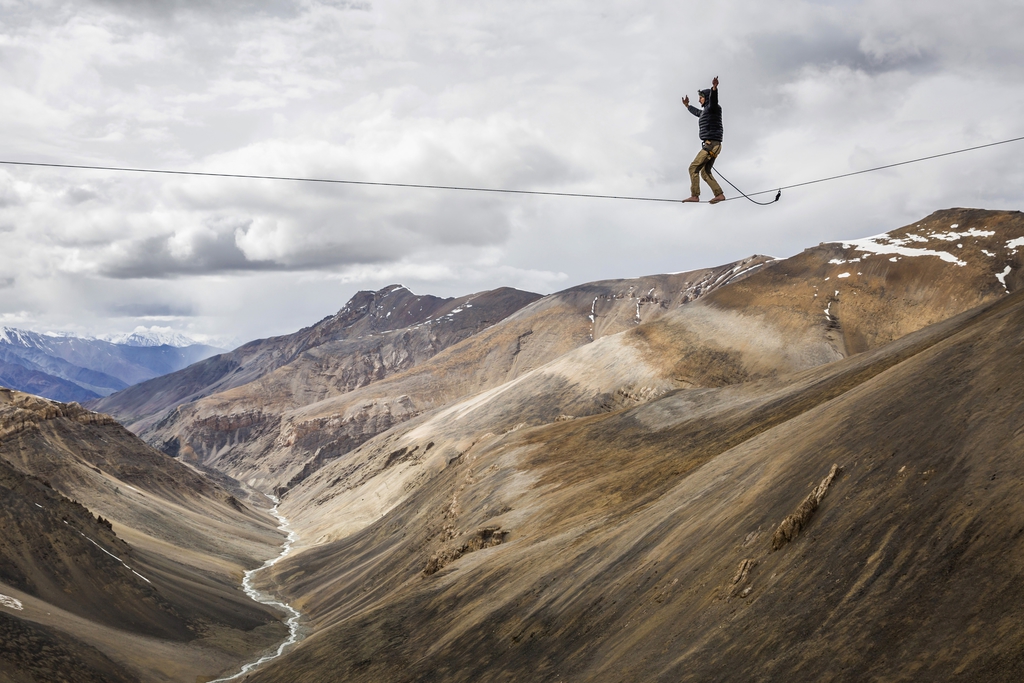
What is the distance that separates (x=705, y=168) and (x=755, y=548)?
11387mm

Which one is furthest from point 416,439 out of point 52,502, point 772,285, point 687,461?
point 687,461

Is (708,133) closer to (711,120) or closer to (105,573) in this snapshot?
(711,120)

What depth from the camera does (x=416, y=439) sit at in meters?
134

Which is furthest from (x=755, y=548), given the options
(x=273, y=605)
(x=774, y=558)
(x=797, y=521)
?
(x=273, y=605)

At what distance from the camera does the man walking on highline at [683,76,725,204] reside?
2295cm

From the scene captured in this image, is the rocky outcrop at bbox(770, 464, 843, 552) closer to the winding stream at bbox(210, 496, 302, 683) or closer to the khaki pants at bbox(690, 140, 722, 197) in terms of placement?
the khaki pants at bbox(690, 140, 722, 197)

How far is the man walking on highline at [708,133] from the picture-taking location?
75.3 feet

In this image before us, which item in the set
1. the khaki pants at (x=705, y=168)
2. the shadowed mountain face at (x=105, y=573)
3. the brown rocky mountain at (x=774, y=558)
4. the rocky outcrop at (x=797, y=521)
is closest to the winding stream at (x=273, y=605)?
the shadowed mountain face at (x=105, y=573)

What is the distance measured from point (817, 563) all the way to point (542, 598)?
43.9 feet

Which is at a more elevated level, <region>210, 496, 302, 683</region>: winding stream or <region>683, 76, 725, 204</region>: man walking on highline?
<region>683, 76, 725, 204</region>: man walking on highline

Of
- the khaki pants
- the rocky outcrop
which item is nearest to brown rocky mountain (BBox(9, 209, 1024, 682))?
the rocky outcrop

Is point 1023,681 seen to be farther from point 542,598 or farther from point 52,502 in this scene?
point 52,502

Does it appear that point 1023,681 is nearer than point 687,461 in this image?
Yes

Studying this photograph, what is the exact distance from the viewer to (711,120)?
2314 cm
